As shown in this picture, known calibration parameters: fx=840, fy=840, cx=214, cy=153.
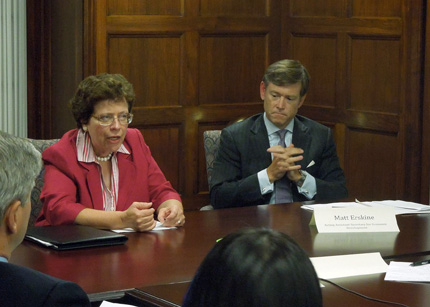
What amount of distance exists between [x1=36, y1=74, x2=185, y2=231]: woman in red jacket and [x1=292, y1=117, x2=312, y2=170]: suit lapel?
0.77m

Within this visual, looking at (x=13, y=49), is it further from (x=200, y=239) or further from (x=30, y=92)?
(x=200, y=239)

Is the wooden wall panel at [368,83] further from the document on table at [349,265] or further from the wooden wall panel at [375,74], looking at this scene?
the document on table at [349,265]

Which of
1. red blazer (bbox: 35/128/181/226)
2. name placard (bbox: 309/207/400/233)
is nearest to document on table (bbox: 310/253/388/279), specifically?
name placard (bbox: 309/207/400/233)

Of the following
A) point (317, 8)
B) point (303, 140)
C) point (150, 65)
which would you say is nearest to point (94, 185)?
point (303, 140)

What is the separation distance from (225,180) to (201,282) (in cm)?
280

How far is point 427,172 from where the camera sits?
5.23 meters

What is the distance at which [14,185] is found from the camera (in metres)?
1.79

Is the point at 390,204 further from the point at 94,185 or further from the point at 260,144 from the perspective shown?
the point at 94,185

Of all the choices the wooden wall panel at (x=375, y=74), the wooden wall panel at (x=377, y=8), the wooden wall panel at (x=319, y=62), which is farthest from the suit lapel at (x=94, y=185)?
the wooden wall panel at (x=319, y=62)

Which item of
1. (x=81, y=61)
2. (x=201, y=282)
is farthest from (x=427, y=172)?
(x=201, y=282)

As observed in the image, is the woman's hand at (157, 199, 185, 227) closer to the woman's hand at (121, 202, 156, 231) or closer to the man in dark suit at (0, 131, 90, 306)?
the woman's hand at (121, 202, 156, 231)

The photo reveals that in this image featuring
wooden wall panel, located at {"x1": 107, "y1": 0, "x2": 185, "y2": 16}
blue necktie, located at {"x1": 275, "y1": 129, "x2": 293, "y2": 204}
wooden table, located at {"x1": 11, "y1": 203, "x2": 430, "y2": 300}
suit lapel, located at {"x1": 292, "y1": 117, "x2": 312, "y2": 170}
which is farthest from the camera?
wooden wall panel, located at {"x1": 107, "y1": 0, "x2": 185, "y2": 16}

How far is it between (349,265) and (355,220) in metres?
0.54

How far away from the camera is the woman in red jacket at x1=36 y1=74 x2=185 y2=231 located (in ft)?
10.8
